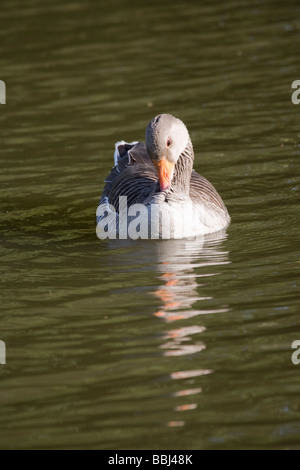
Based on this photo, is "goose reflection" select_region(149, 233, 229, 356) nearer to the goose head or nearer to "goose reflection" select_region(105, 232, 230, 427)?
"goose reflection" select_region(105, 232, 230, 427)

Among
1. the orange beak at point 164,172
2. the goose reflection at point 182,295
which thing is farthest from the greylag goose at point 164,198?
the goose reflection at point 182,295

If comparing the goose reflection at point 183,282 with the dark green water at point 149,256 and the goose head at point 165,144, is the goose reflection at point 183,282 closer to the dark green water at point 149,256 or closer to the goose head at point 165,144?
the dark green water at point 149,256

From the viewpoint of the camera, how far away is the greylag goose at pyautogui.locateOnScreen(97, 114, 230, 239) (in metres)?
9.95

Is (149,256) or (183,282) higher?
(149,256)

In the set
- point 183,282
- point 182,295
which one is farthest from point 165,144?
point 182,295

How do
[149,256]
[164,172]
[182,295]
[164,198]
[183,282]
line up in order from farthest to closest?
[164,198], [164,172], [149,256], [183,282], [182,295]

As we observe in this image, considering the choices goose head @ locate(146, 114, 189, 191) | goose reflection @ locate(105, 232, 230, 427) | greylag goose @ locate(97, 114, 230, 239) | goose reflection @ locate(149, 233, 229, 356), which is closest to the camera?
goose reflection @ locate(105, 232, 230, 427)

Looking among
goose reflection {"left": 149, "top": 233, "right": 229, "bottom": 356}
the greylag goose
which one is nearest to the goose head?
the greylag goose

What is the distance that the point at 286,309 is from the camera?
7914 mm

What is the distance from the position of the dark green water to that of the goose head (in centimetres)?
76

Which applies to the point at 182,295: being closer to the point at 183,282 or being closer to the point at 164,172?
the point at 183,282

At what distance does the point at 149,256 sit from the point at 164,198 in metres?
0.71

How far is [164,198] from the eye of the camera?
1009cm

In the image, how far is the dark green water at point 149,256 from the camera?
252 inches
